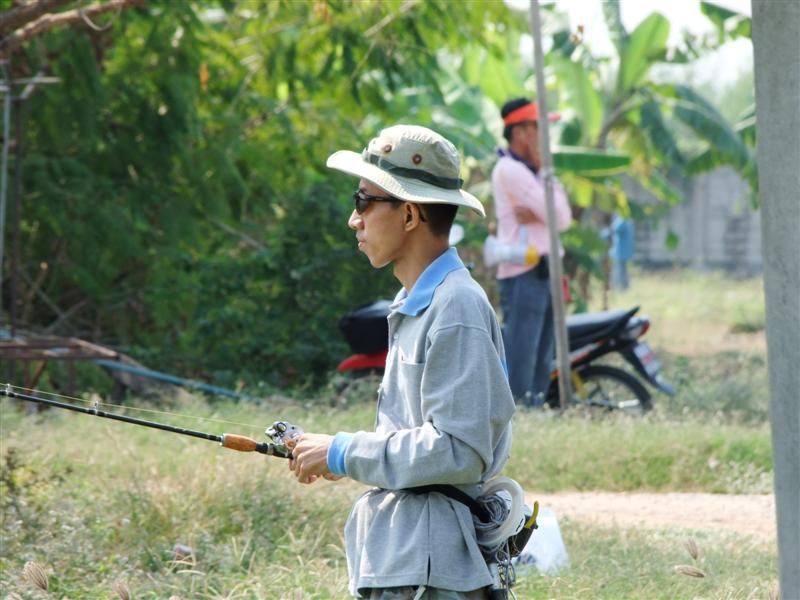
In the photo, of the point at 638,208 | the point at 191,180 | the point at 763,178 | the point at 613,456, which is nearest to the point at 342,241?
the point at 191,180

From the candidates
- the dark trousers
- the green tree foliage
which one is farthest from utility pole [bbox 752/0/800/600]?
the green tree foliage

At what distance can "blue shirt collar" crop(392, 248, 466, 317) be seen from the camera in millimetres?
2941

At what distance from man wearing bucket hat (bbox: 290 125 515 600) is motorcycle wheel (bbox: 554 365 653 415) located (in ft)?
20.1

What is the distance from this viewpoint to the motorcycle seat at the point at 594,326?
9156mm

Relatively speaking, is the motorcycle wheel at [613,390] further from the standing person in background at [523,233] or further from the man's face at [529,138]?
the man's face at [529,138]

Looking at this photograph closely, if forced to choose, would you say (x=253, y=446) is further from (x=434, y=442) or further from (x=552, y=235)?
(x=552, y=235)

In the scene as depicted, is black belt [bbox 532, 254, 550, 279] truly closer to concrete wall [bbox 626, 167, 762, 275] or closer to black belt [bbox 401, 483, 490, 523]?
black belt [bbox 401, 483, 490, 523]

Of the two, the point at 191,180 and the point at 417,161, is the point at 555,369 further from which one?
the point at 417,161

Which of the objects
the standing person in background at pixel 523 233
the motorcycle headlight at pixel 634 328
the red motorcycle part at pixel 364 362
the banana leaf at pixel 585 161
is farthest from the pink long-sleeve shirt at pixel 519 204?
the banana leaf at pixel 585 161

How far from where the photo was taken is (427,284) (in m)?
2.96

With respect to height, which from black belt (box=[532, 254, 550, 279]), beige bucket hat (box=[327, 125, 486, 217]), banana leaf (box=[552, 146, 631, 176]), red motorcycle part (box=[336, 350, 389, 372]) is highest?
banana leaf (box=[552, 146, 631, 176])

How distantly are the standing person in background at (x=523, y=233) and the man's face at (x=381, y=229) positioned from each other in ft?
18.7

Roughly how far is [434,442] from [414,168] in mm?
637

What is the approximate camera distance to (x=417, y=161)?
3.01 meters
